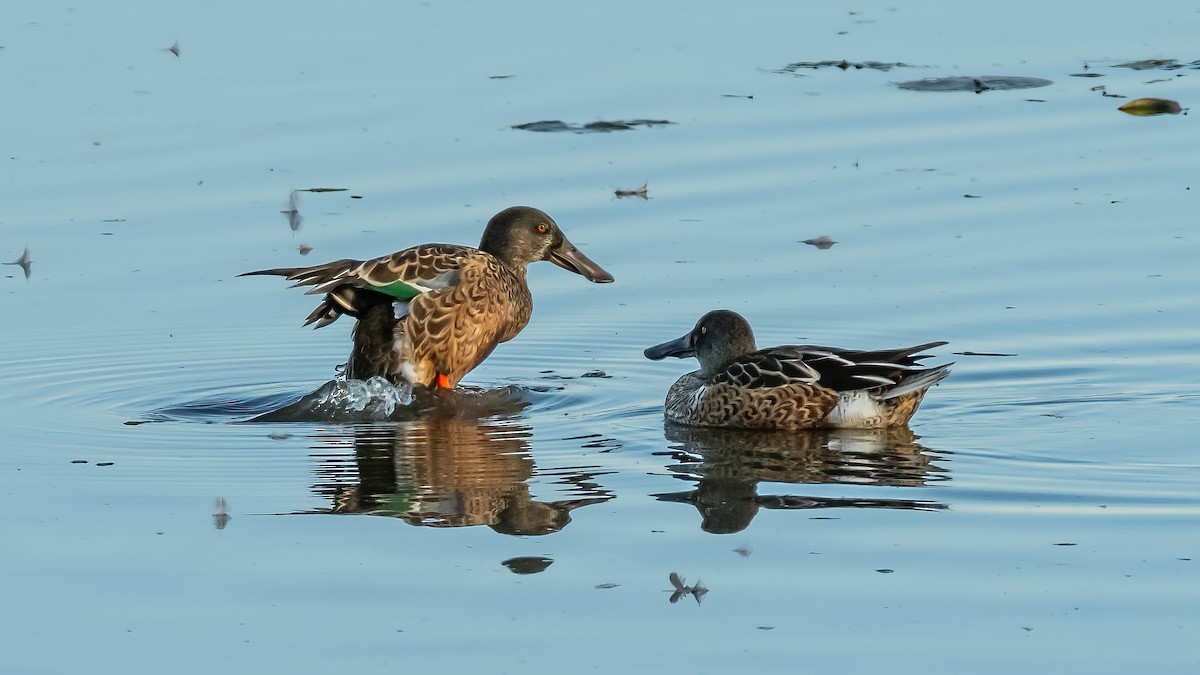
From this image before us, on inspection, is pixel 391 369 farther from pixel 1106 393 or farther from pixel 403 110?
pixel 403 110

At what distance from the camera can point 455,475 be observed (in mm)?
9125

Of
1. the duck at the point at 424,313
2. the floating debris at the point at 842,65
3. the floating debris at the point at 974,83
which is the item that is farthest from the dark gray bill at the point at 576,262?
the floating debris at the point at 842,65

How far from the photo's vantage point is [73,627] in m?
6.74

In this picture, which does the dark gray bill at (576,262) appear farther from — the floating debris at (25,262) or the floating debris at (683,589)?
the floating debris at (683,589)

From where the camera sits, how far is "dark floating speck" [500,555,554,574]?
731 centimetres

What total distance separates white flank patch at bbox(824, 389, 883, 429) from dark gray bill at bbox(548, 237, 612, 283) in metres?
A: 2.30

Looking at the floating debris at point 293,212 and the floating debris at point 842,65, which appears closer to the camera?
the floating debris at point 293,212

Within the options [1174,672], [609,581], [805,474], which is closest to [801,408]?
[805,474]

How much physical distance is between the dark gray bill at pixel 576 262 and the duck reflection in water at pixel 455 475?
1467 millimetres

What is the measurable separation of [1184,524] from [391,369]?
4.90 meters

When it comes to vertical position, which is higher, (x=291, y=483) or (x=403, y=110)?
(x=403, y=110)

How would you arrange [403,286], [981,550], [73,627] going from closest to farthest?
1. [73,627]
2. [981,550]
3. [403,286]

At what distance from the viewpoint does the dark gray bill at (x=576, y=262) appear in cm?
1215

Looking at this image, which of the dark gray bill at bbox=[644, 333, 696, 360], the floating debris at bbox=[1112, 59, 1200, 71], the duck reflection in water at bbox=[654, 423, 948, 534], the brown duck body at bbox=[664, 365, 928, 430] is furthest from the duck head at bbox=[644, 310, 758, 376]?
the floating debris at bbox=[1112, 59, 1200, 71]
